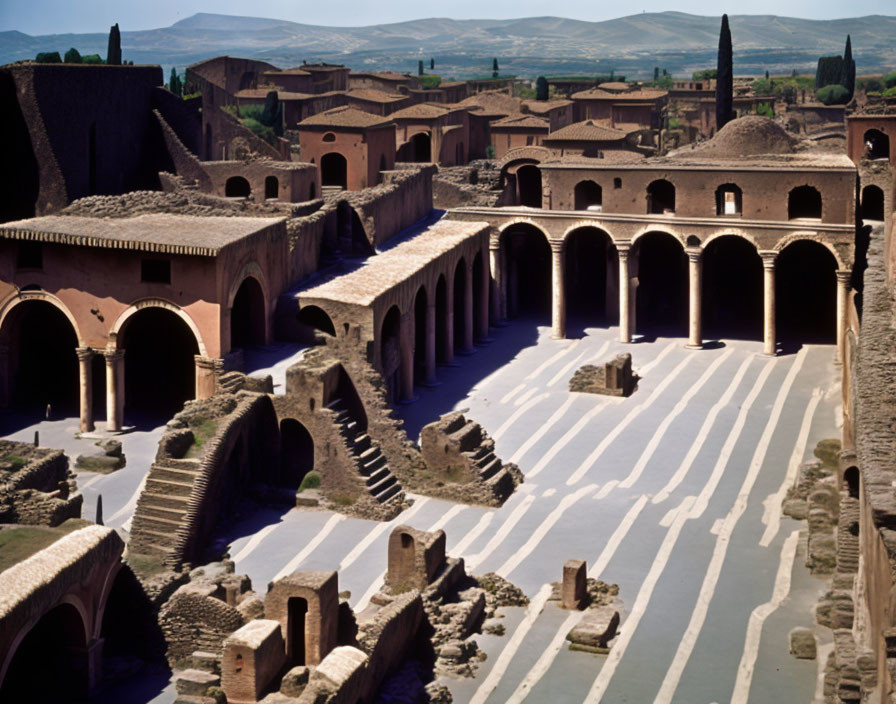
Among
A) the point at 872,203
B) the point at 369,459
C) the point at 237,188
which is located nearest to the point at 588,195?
the point at 872,203

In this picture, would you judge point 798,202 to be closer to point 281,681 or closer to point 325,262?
point 325,262

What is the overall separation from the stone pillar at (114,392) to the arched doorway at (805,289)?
86.6ft

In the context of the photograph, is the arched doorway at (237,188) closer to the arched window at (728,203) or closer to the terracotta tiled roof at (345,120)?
the terracotta tiled roof at (345,120)

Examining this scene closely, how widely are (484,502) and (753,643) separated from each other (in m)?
10.4

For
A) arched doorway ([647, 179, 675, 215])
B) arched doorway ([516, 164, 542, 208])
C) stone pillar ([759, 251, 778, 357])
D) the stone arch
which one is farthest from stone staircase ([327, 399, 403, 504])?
arched doorway ([516, 164, 542, 208])

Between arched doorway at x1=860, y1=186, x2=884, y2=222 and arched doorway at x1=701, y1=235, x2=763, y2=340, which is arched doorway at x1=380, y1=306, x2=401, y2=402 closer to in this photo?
arched doorway at x1=701, y1=235, x2=763, y2=340

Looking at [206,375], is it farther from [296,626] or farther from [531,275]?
[531,275]

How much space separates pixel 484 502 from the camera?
40688mm

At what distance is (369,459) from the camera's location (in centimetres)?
4097

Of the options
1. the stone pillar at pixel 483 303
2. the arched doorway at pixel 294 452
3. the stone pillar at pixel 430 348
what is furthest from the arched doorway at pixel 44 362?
the stone pillar at pixel 483 303

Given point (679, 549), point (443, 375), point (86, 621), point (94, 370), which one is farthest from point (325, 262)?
point (86, 621)

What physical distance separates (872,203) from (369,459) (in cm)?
2870

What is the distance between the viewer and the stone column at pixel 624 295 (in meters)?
57.6

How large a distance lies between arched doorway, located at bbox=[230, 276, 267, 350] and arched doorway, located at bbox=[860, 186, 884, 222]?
88.5 feet
